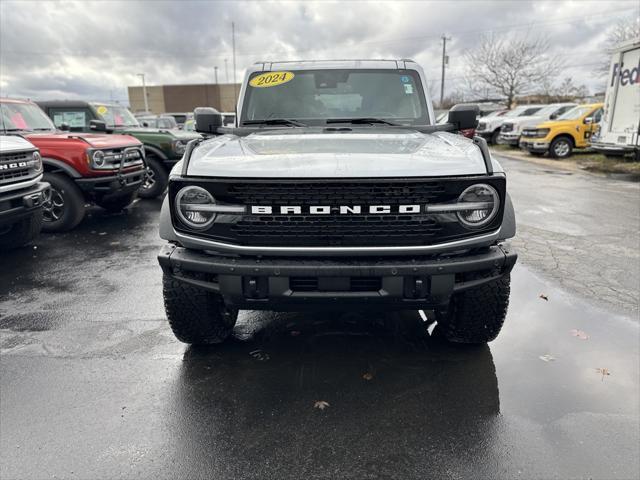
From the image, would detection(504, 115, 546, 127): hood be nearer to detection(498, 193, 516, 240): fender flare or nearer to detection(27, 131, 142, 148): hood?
detection(27, 131, 142, 148): hood

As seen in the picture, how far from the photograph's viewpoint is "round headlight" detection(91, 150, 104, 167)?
6.86m

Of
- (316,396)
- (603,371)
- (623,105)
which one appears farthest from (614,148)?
(316,396)

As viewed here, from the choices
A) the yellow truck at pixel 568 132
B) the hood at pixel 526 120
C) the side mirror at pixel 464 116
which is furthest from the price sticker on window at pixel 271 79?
the hood at pixel 526 120

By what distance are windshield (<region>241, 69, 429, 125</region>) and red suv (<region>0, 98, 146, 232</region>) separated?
375 cm

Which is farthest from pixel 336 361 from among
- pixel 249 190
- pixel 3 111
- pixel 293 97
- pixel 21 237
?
pixel 3 111

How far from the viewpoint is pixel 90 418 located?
2.59 metres

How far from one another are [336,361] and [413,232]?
110 centimetres

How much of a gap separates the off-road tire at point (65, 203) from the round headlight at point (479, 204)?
6044 mm

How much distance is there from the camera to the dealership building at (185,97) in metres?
79.0

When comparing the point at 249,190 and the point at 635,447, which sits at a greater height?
the point at 249,190

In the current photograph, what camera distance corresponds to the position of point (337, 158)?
8.54 ft

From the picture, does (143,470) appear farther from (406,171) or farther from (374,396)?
(406,171)

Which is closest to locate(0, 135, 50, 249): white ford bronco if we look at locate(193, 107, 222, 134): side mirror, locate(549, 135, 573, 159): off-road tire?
locate(193, 107, 222, 134): side mirror

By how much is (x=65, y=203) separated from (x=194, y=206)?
5.17 m
